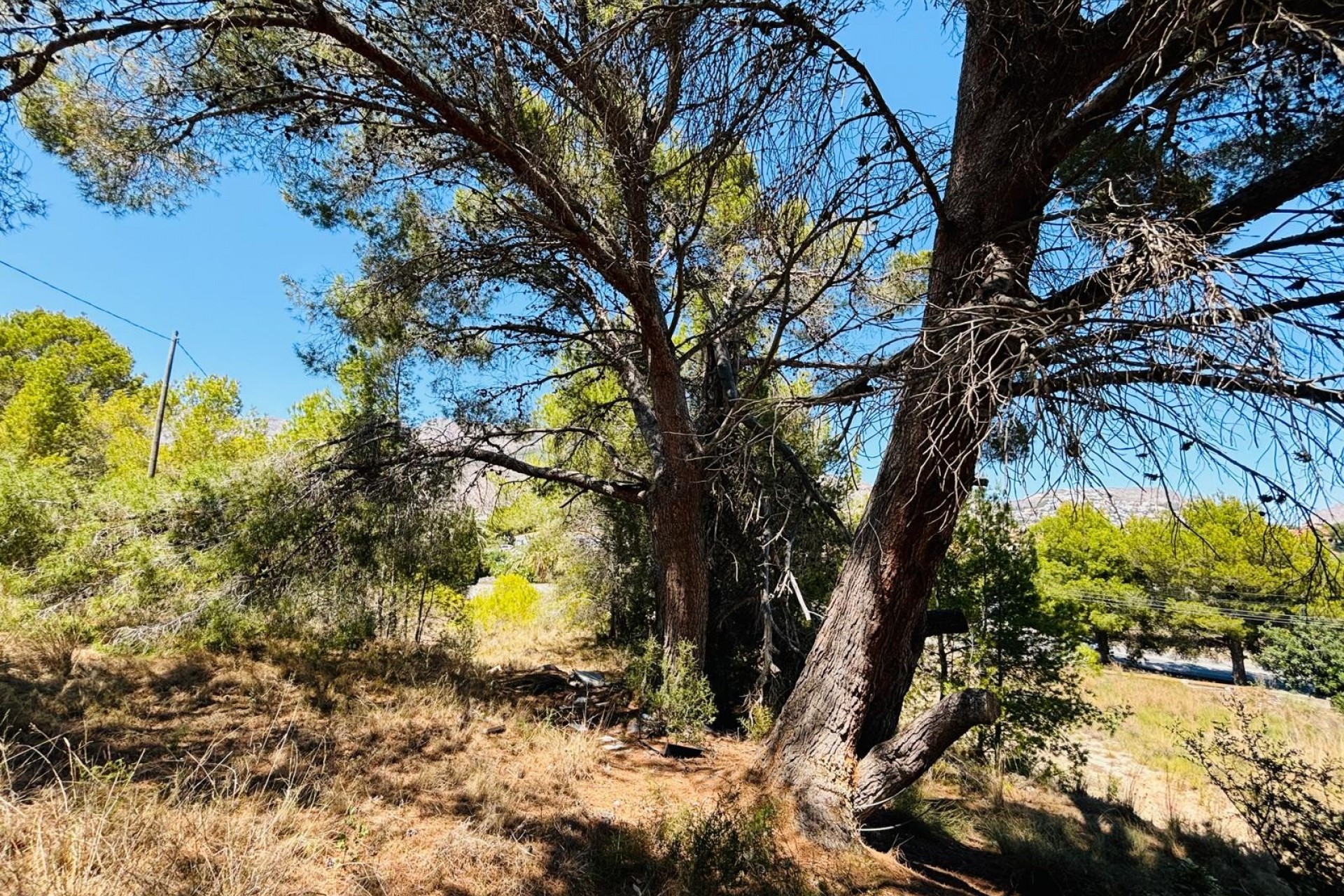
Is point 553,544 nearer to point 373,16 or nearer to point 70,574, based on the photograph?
point 70,574

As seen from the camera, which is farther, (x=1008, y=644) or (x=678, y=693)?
(x=1008, y=644)

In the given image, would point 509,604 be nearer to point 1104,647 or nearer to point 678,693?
point 678,693

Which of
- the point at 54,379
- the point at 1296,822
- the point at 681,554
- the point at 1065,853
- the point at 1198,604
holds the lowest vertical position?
the point at 1065,853

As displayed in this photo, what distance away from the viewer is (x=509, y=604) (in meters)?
12.8

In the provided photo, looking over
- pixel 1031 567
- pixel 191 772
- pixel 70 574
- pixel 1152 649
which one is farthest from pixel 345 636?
pixel 1152 649

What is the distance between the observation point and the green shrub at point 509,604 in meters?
12.2

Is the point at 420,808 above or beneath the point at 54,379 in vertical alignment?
beneath

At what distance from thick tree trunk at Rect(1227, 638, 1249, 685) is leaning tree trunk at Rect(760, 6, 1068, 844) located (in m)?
31.7

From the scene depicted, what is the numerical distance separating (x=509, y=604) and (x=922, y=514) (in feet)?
37.5

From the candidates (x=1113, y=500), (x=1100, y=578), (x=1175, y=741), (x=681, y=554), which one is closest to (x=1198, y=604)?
(x=1100, y=578)

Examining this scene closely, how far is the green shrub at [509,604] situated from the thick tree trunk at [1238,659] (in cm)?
3032

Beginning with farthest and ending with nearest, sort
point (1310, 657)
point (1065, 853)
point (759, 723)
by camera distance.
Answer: point (1310, 657) → point (759, 723) → point (1065, 853)

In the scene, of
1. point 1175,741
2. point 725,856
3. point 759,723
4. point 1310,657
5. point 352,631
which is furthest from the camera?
point 1310,657

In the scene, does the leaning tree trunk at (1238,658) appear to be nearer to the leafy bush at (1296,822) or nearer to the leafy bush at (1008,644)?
the leafy bush at (1008,644)
